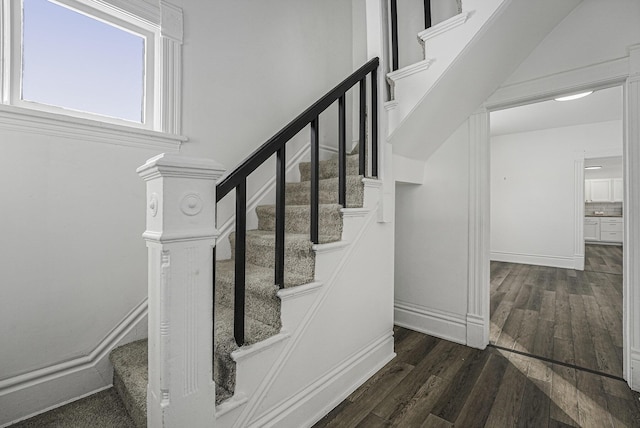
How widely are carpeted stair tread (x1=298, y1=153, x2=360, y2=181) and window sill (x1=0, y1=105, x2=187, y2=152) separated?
1.01m

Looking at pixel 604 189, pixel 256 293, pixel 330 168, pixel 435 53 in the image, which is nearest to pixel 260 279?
pixel 256 293

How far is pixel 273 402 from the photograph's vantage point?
1.26m

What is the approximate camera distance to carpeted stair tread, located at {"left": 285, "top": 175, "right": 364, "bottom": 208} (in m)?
1.78

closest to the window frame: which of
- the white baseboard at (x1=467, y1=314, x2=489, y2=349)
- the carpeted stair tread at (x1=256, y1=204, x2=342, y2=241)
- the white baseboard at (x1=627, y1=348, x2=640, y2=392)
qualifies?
the carpeted stair tread at (x1=256, y1=204, x2=342, y2=241)

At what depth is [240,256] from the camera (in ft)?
3.59

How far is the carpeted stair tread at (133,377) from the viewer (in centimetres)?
113

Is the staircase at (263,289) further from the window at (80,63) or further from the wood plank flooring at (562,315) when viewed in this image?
the wood plank flooring at (562,315)

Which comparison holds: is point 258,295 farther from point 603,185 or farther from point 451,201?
point 603,185

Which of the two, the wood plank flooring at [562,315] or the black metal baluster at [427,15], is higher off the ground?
the black metal baluster at [427,15]

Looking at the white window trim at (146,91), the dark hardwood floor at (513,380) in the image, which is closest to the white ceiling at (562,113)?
the dark hardwood floor at (513,380)

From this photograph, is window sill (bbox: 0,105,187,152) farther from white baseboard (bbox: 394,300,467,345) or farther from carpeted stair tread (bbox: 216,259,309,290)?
white baseboard (bbox: 394,300,467,345)

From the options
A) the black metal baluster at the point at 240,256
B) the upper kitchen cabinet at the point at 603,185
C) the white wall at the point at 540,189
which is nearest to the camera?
the black metal baluster at the point at 240,256

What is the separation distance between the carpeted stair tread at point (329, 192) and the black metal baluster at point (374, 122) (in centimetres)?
20

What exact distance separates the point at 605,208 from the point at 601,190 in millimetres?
614
